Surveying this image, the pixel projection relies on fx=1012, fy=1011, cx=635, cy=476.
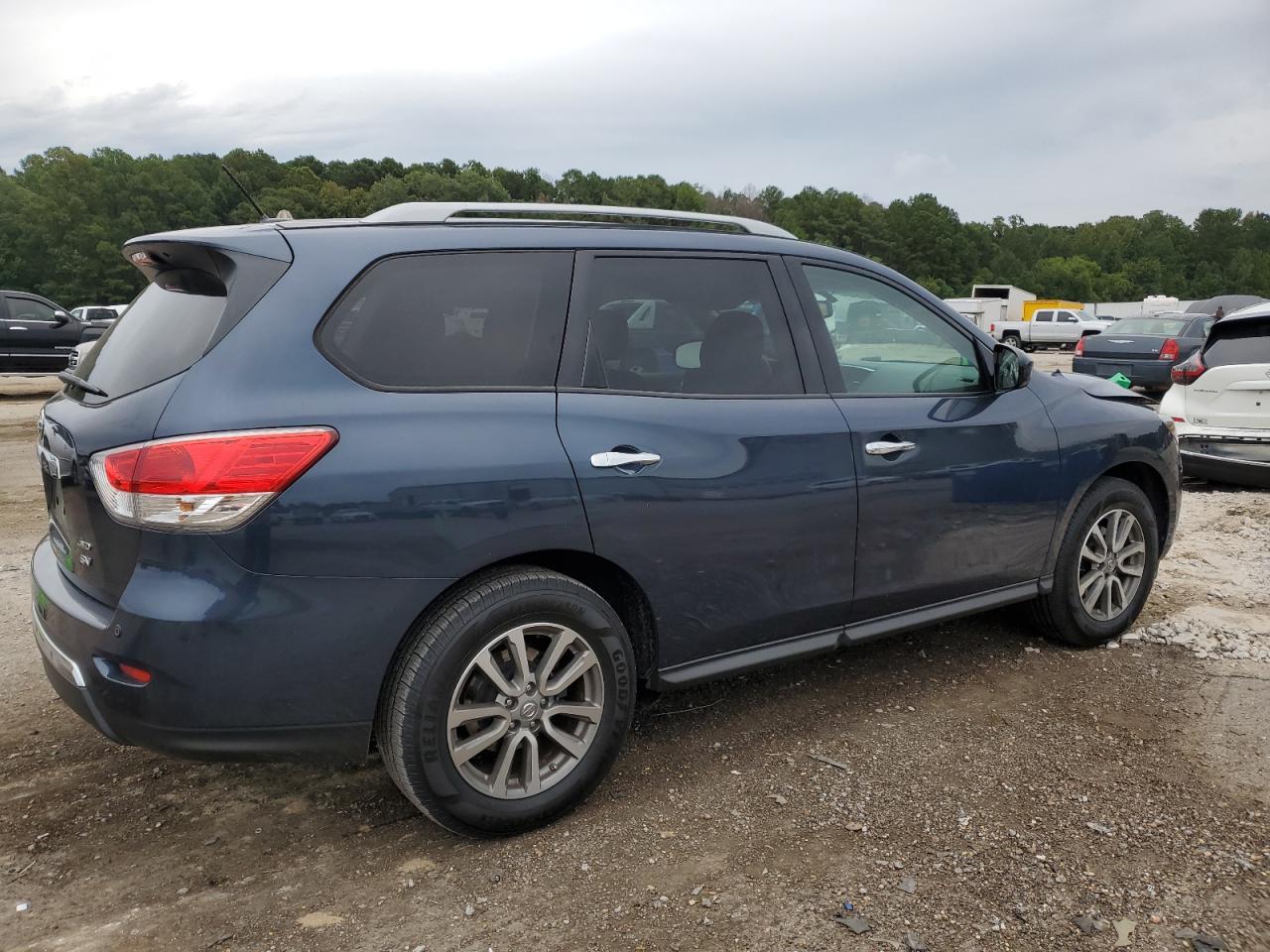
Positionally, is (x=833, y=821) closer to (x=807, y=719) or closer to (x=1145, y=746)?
(x=807, y=719)

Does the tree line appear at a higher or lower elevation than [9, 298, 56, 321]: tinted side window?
higher

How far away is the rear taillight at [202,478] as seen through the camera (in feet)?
8.14

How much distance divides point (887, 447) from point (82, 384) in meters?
2.62

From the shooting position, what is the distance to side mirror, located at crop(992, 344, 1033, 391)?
409 cm

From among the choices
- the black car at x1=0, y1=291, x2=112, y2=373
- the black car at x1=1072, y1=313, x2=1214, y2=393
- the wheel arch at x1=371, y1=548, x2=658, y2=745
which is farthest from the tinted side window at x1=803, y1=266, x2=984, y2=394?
the black car at x1=0, y1=291, x2=112, y2=373

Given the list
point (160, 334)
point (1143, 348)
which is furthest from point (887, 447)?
point (1143, 348)

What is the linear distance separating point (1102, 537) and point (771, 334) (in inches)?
78.0

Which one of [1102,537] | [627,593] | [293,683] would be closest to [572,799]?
[627,593]

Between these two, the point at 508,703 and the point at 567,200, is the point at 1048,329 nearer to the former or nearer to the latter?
the point at 508,703

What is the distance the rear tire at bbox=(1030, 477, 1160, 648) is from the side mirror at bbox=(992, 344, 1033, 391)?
2.16 feet

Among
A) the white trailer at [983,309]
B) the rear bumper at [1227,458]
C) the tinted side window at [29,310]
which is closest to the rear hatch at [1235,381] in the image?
the rear bumper at [1227,458]

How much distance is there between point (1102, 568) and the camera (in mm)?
4492

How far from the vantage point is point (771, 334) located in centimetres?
356

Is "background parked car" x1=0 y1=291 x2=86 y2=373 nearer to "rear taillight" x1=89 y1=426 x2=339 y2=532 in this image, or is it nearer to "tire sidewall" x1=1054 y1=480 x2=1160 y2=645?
"rear taillight" x1=89 y1=426 x2=339 y2=532
